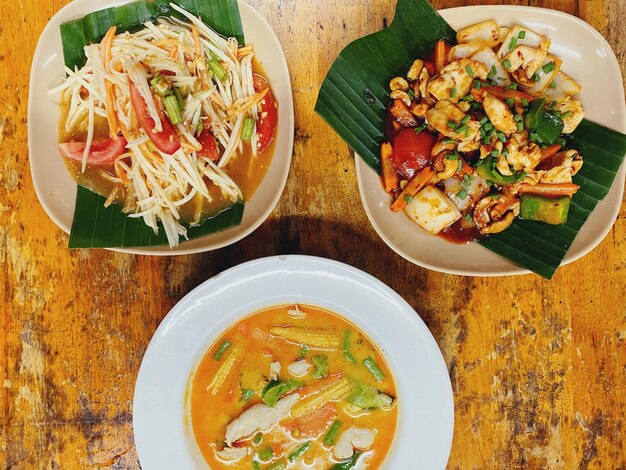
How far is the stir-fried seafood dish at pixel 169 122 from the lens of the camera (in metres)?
2.41

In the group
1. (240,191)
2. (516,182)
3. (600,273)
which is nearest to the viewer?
(516,182)

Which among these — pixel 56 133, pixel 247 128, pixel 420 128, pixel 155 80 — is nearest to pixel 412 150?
pixel 420 128

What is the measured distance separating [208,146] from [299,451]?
1.54m

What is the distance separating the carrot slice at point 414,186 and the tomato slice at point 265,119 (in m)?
0.69

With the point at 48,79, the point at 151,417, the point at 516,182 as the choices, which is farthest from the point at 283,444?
the point at 48,79

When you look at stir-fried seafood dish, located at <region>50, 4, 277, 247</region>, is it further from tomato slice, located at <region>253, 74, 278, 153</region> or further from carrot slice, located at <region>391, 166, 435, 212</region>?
carrot slice, located at <region>391, 166, 435, 212</region>

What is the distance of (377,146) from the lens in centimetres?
247

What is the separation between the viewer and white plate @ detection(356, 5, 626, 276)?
7.91 feet

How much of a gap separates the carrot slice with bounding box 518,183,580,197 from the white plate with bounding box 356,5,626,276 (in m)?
0.21

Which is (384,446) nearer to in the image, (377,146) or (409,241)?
(409,241)

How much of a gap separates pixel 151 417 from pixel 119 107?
1.46 metres

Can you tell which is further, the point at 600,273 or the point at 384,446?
the point at 600,273

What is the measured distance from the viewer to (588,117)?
2.52 m

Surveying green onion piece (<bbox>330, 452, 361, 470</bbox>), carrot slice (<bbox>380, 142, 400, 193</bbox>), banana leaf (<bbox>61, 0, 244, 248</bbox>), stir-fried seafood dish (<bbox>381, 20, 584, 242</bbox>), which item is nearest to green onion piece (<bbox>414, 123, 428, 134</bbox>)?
stir-fried seafood dish (<bbox>381, 20, 584, 242</bbox>)
